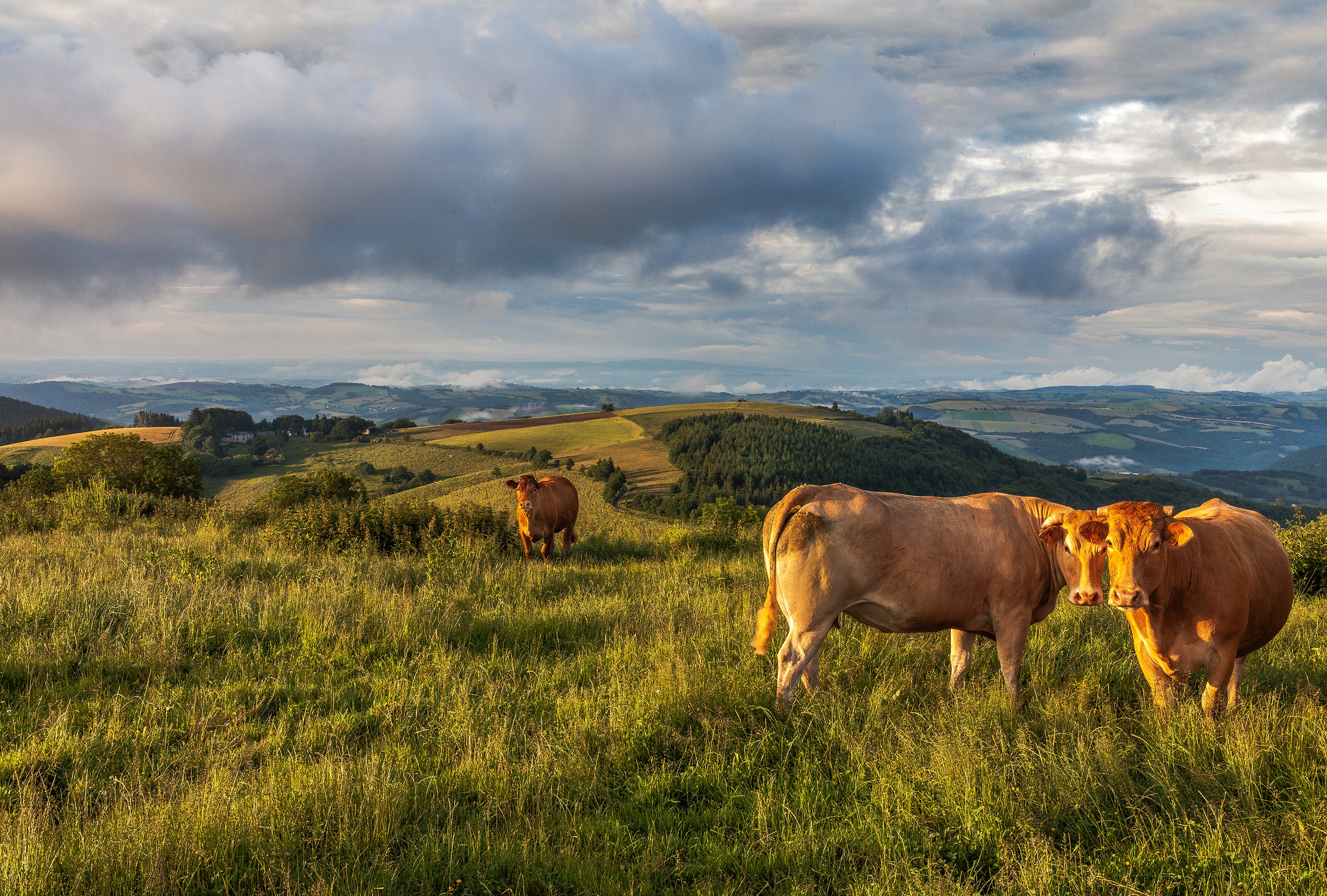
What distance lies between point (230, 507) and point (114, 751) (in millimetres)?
14625

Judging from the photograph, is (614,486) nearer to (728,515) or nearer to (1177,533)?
(728,515)

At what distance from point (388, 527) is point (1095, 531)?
43.0ft

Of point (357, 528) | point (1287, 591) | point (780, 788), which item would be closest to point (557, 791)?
point (780, 788)

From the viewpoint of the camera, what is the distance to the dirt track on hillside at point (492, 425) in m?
91.8

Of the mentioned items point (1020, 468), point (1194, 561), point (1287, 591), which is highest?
point (1194, 561)

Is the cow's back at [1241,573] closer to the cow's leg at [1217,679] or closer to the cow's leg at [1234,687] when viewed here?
the cow's leg at [1234,687]

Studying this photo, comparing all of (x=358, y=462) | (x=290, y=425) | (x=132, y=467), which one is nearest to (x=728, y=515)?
(x=132, y=467)

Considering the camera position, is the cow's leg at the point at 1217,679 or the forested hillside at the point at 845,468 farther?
the forested hillside at the point at 845,468

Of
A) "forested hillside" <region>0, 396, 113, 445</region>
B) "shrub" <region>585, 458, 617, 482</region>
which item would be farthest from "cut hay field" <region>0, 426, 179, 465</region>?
"shrub" <region>585, 458, 617, 482</region>

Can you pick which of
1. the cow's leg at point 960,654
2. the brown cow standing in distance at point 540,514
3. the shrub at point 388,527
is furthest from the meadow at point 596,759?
the brown cow standing in distance at point 540,514

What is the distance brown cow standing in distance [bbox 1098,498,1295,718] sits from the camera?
477 centimetres

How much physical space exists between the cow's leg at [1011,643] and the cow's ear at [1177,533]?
59.0 inches

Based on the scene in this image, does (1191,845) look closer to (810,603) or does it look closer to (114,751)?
(810,603)

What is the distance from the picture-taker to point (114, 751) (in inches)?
191
